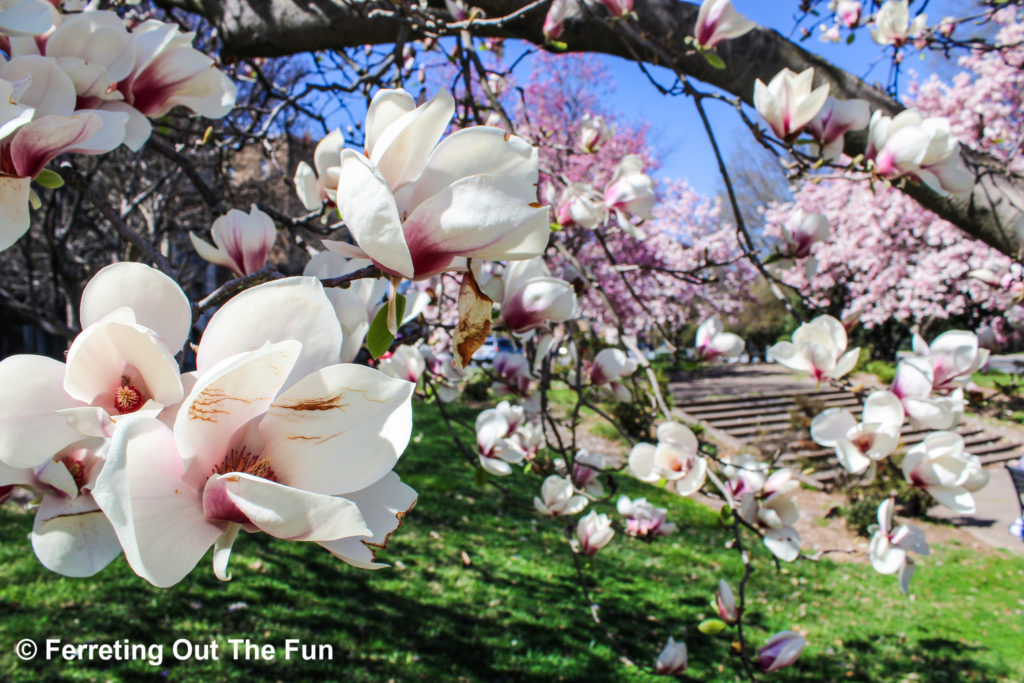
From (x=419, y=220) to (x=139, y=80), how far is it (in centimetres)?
54

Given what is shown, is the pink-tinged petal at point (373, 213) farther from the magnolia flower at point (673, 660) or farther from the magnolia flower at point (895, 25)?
the magnolia flower at point (895, 25)

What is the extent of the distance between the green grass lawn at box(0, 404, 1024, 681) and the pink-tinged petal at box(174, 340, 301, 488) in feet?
5.70

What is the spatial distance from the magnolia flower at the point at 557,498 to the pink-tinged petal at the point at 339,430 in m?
1.32

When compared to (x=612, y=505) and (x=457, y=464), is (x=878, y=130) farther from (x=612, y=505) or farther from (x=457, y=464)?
(x=457, y=464)

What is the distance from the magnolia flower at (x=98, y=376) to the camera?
43cm

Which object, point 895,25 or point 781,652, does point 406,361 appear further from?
point 895,25

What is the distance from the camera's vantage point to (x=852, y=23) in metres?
2.43

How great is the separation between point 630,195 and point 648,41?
356 mm

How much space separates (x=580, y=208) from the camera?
1.50m

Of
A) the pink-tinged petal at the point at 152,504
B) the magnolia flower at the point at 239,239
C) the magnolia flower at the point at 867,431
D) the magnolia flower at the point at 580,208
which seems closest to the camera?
the pink-tinged petal at the point at 152,504

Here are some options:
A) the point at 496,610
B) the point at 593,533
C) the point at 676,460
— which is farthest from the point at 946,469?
the point at 496,610

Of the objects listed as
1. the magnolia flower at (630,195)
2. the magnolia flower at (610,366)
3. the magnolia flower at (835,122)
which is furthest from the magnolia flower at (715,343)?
the magnolia flower at (835,122)

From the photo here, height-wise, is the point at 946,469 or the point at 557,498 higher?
the point at 557,498

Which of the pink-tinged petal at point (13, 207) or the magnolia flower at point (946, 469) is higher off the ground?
the pink-tinged petal at point (13, 207)
